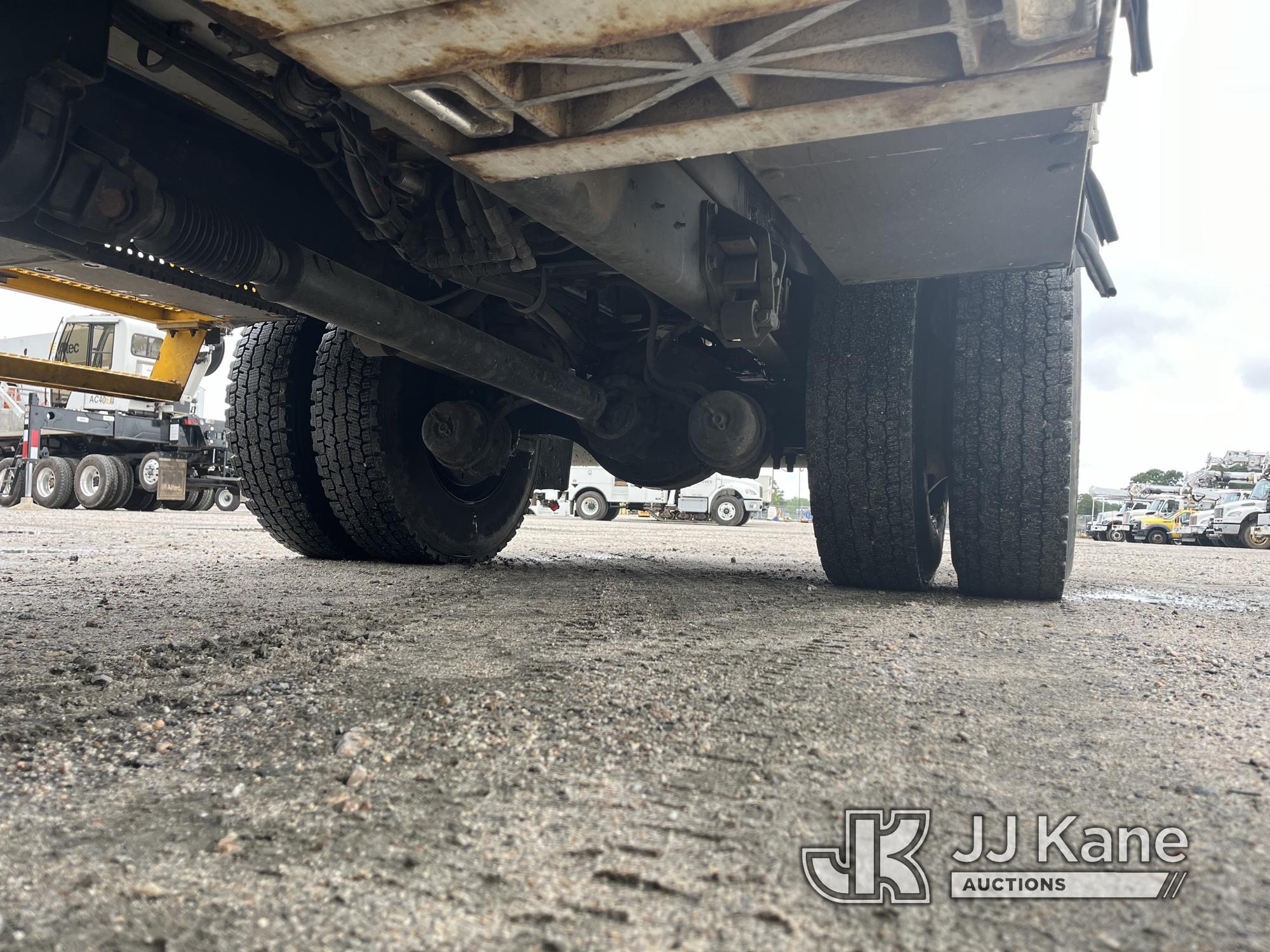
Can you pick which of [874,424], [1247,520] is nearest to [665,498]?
[1247,520]

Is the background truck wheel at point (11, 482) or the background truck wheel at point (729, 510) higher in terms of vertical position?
the background truck wheel at point (729, 510)

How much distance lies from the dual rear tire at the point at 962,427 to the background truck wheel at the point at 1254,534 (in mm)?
18793

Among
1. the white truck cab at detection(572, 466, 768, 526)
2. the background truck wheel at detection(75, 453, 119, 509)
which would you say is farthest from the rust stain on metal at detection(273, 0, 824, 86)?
the white truck cab at detection(572, 466, 768, 526)

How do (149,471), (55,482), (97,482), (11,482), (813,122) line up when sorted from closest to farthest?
(813,122) < (97,482) < (55,482) < (149,471) < (11,482)

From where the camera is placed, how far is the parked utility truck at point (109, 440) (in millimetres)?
11797

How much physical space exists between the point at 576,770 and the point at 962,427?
211 cm

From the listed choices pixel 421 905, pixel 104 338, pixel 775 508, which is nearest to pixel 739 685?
pixel 421 905

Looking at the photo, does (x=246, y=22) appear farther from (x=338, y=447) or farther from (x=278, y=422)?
(x=278, y=422)

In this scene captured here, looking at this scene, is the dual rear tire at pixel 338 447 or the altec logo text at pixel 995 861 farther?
the dual rear tire at pixel 338 447

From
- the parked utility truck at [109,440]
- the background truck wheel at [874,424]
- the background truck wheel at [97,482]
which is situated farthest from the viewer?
the background truck wheel at [97,482]

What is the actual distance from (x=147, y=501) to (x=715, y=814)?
49.0 feet

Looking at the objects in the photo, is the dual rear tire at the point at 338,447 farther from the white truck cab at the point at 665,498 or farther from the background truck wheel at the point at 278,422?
the white truck cab at the point at 665,498

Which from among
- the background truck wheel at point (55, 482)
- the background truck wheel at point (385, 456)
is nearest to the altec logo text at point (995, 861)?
the background truck wheel at point (385, 456)

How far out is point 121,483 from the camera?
12.4 metres
